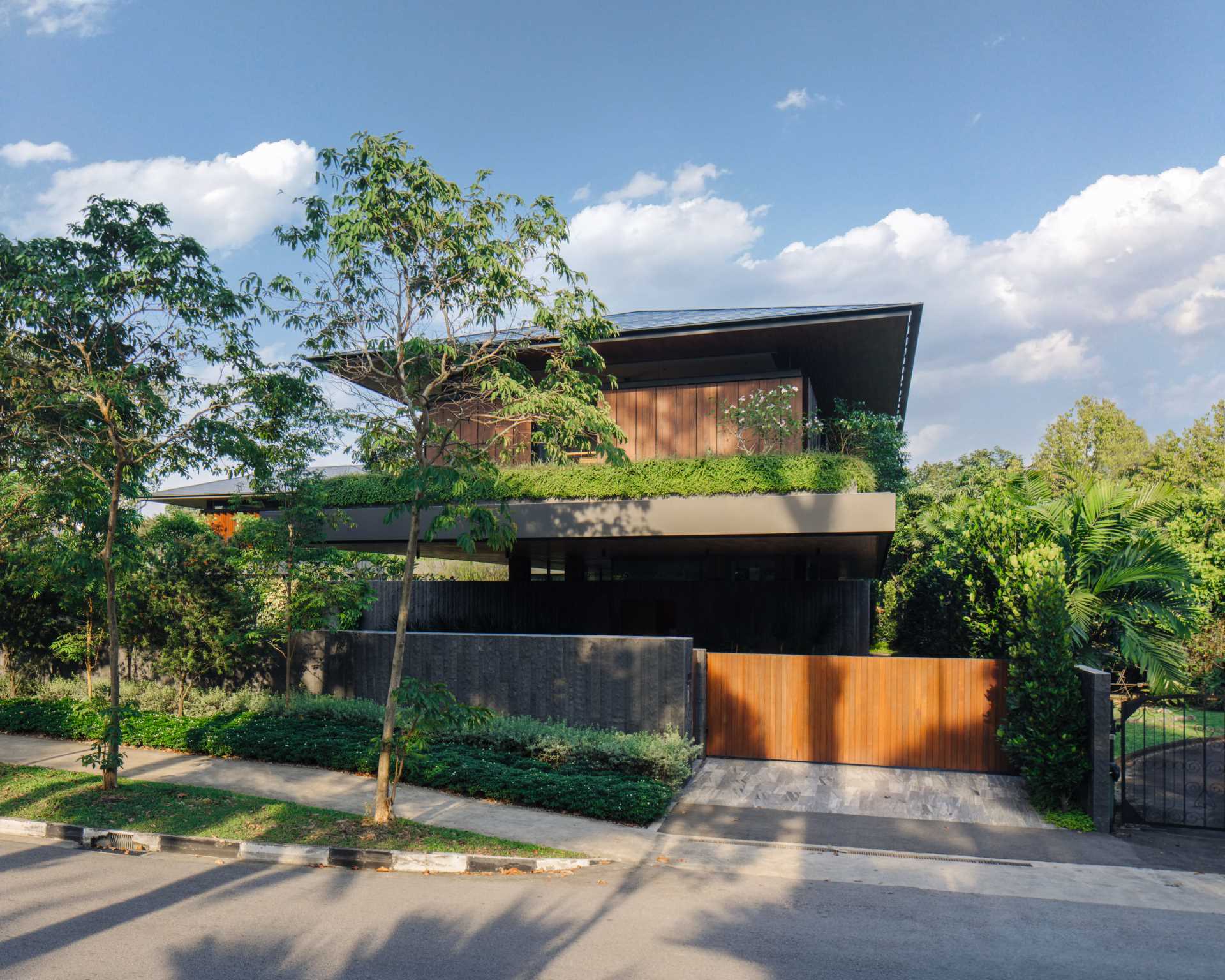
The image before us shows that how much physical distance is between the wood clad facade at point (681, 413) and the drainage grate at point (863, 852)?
777cm

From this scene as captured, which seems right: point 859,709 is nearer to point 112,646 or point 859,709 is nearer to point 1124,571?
point 1124,571

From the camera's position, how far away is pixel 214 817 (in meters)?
9.91

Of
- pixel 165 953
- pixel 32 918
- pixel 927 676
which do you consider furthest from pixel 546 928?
pixel 927 676

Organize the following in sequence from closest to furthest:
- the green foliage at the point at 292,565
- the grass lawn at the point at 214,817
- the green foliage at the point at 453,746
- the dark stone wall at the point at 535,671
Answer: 1. the grass lawn at the point at 214,817
2. the green foliage at the point at 453,746
3. the dark stone wall at the point at 535,671
4. the green foliage at the point at 292,565

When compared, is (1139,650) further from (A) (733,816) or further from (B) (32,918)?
(B) (32,918)

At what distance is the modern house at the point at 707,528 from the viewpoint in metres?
14.7

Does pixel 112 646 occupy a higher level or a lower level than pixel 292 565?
lower

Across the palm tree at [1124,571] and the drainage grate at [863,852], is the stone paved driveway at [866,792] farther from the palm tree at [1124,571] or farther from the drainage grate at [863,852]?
the palm tree at [1124,571]

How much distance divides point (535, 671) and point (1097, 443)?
40238mm

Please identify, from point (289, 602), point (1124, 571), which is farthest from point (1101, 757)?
point (289, 602)

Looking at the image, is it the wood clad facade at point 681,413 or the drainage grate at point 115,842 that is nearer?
the drainage grate at point 115,842

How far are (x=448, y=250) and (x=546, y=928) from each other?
292 inches

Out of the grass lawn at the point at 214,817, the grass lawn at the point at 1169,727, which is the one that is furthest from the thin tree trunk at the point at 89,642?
the grass lawn at the point at 1169,727

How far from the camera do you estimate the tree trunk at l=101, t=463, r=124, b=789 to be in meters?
10.8
